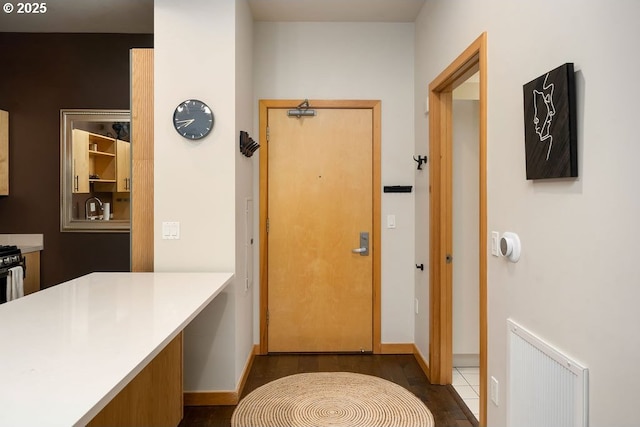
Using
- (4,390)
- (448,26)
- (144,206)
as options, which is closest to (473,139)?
(448,26)

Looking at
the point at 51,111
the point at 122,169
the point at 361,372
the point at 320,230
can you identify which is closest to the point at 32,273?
the point at 122,169

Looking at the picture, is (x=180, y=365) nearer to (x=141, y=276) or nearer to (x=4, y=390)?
(x=141, y=276)

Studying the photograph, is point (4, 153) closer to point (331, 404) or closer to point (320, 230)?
point (320, 230)

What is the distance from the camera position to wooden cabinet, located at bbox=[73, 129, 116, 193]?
361 cm

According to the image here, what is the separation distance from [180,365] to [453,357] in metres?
2.08

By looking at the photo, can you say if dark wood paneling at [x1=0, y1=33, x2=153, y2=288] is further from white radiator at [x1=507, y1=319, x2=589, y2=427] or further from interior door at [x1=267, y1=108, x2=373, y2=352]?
white radiator at [x1=507, y1=319, x2=589, y2=427]

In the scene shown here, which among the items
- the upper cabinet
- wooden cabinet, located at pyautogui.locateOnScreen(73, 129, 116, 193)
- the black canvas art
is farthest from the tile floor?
the upper cabinet

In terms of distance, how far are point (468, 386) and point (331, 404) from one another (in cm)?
104

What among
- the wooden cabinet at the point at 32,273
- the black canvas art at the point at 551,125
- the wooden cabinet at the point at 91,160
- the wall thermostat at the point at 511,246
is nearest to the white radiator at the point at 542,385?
the wall thermostat at the point at 511,246

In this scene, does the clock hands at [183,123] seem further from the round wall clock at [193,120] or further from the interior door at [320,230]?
the interior door at [320,230]

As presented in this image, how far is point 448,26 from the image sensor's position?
2.46 metres

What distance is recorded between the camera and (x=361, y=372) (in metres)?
3.01

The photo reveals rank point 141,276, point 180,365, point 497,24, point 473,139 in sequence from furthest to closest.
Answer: point 473,139
point 141,276
point 180,365
point 497,24

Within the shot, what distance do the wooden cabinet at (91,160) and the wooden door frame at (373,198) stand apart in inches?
59.7
